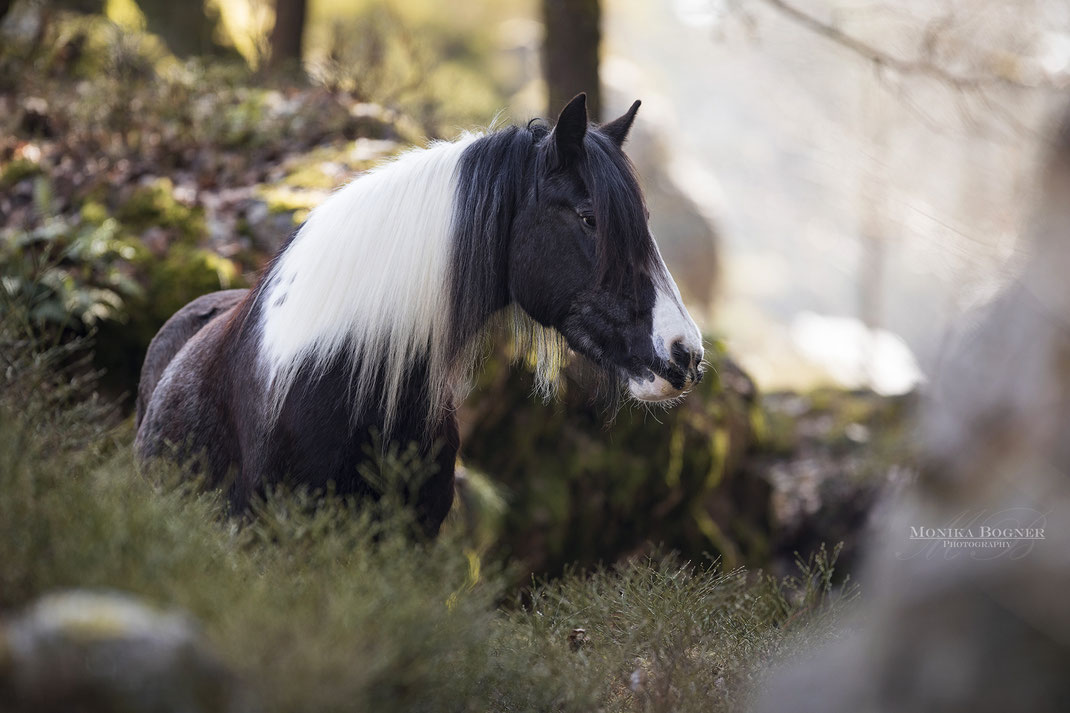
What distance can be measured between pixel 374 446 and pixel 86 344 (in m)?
2.78

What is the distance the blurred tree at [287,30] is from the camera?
1046 cm

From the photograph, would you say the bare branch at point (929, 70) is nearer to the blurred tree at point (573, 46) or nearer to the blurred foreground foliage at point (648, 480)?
the blurred tree at point (573, 46)

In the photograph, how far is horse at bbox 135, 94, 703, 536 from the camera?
3459mm

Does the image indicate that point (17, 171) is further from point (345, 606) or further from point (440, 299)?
point (345, 606)

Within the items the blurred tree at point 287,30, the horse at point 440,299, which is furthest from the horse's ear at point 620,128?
the blurred tree at point 287,30

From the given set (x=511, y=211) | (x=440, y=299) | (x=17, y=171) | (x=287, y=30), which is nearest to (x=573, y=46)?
(x=287, y=30)

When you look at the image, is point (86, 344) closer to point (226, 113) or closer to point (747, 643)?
point (226, 113)

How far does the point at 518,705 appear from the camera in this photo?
9.81 ft

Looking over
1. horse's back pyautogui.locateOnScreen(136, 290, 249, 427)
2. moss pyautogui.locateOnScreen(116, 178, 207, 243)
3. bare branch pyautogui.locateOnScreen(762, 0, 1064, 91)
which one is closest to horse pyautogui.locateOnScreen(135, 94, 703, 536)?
horse's back pyautogui.locateOnScreen(136, 290, 249, 427)

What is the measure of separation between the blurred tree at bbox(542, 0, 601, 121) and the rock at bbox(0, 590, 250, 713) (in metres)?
7.05

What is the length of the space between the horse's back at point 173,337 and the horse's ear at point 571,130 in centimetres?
217

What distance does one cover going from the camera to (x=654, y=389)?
3.40 metres

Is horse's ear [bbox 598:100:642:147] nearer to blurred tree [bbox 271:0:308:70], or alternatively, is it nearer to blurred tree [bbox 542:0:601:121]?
blurred tree [bbox 542:0:601:121]

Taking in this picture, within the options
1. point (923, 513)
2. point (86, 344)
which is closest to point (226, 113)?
point (86, 344)
